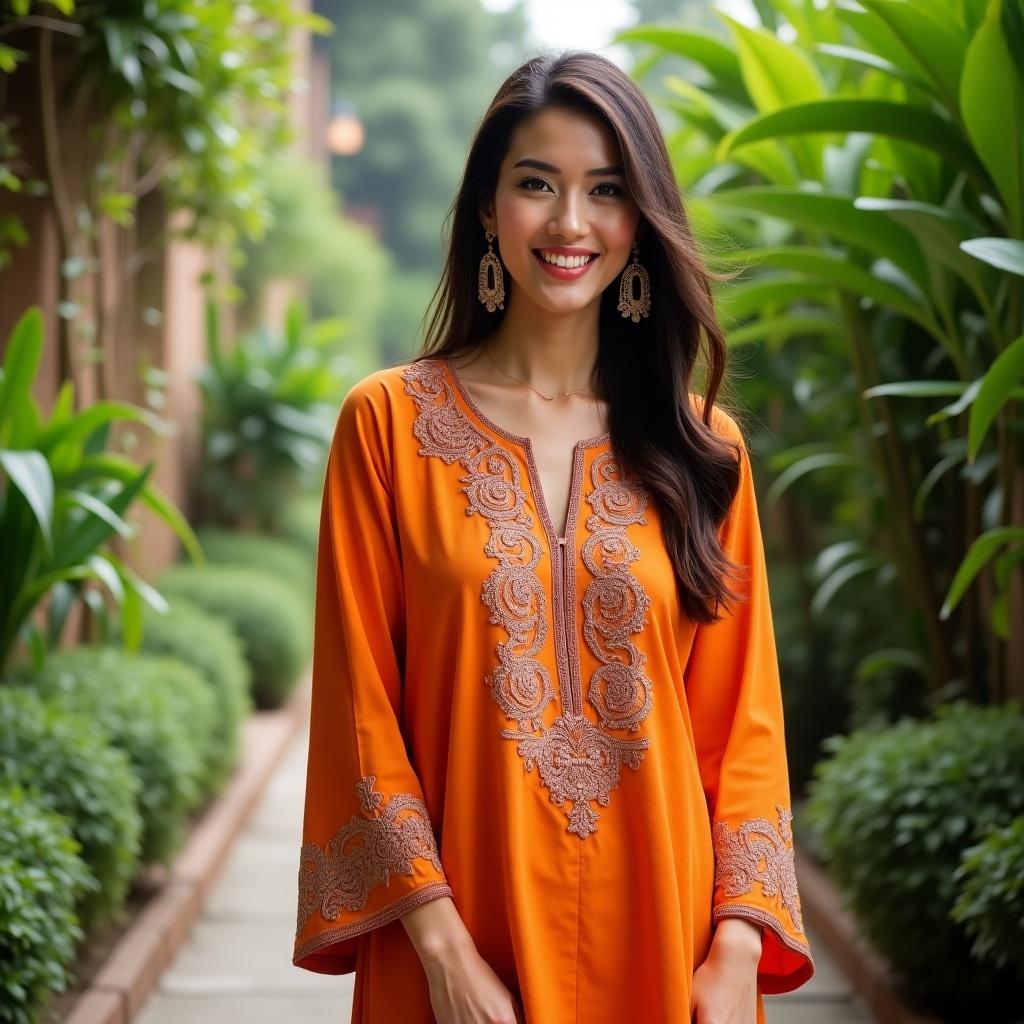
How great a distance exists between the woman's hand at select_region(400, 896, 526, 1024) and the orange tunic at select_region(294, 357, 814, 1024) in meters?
0.03

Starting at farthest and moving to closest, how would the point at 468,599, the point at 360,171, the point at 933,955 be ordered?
1. the point at 360,171
2. the point at 933,955
3. the point at 468,599

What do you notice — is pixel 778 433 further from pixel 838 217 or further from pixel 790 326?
pixel 838 217

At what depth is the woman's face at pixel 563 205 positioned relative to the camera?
1.74 meters

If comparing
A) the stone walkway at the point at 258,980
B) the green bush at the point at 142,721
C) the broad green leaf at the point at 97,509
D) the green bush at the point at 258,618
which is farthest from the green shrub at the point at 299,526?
the broad green leaf at the point at 97,509

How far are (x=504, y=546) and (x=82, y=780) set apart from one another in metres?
1.93

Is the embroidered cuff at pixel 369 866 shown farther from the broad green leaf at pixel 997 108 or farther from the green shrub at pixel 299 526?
the green shrub at pixel 299 526

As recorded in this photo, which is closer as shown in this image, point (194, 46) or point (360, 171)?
point (194, 46)

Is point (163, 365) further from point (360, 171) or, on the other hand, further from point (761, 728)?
point (360, 171)

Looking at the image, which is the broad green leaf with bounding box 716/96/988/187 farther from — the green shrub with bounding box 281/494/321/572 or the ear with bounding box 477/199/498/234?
the green shrub with bounding box 281/494/321/572

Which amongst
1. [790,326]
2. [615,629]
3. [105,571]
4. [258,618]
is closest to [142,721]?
[105,571]

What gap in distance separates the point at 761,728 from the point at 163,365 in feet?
19.4

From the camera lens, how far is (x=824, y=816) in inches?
138

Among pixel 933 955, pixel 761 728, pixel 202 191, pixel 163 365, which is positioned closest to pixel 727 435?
pixel 761 728

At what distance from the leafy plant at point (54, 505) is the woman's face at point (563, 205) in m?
1.96
